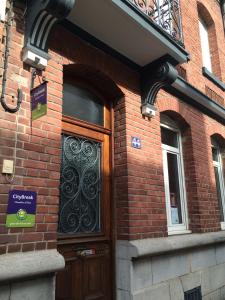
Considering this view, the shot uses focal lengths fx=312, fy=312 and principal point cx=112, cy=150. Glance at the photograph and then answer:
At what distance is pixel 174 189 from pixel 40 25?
3.67 meters

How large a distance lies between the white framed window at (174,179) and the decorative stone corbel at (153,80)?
0.96m

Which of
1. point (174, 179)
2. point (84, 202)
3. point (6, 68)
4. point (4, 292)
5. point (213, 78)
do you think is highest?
point (213, 78)

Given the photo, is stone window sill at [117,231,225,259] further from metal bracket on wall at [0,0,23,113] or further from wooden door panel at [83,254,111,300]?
metal bracket on wall at [0,0,23,113]

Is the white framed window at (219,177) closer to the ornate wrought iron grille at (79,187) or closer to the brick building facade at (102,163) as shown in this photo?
the brick building facade at (102,163)

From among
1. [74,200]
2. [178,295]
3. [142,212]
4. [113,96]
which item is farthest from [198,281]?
[113,96]

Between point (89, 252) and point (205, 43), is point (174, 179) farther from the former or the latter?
point (205, 43)

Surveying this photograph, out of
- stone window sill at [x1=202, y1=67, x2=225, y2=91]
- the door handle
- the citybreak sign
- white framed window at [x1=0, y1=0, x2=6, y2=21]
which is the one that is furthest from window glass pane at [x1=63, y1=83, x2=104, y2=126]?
stone window sill at [x1=202, y1=67, x2=225, y2=91]

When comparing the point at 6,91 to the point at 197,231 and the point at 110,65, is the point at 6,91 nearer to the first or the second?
the point at 110,65

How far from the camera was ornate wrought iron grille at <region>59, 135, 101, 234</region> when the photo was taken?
3809 millimetres

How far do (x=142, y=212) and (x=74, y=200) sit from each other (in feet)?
3.42

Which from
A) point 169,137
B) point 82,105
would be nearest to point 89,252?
point 82,105

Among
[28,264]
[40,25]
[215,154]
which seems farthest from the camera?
[215,154]

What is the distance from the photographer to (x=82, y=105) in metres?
4.38

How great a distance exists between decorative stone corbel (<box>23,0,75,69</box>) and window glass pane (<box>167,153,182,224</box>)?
10.6 ft
